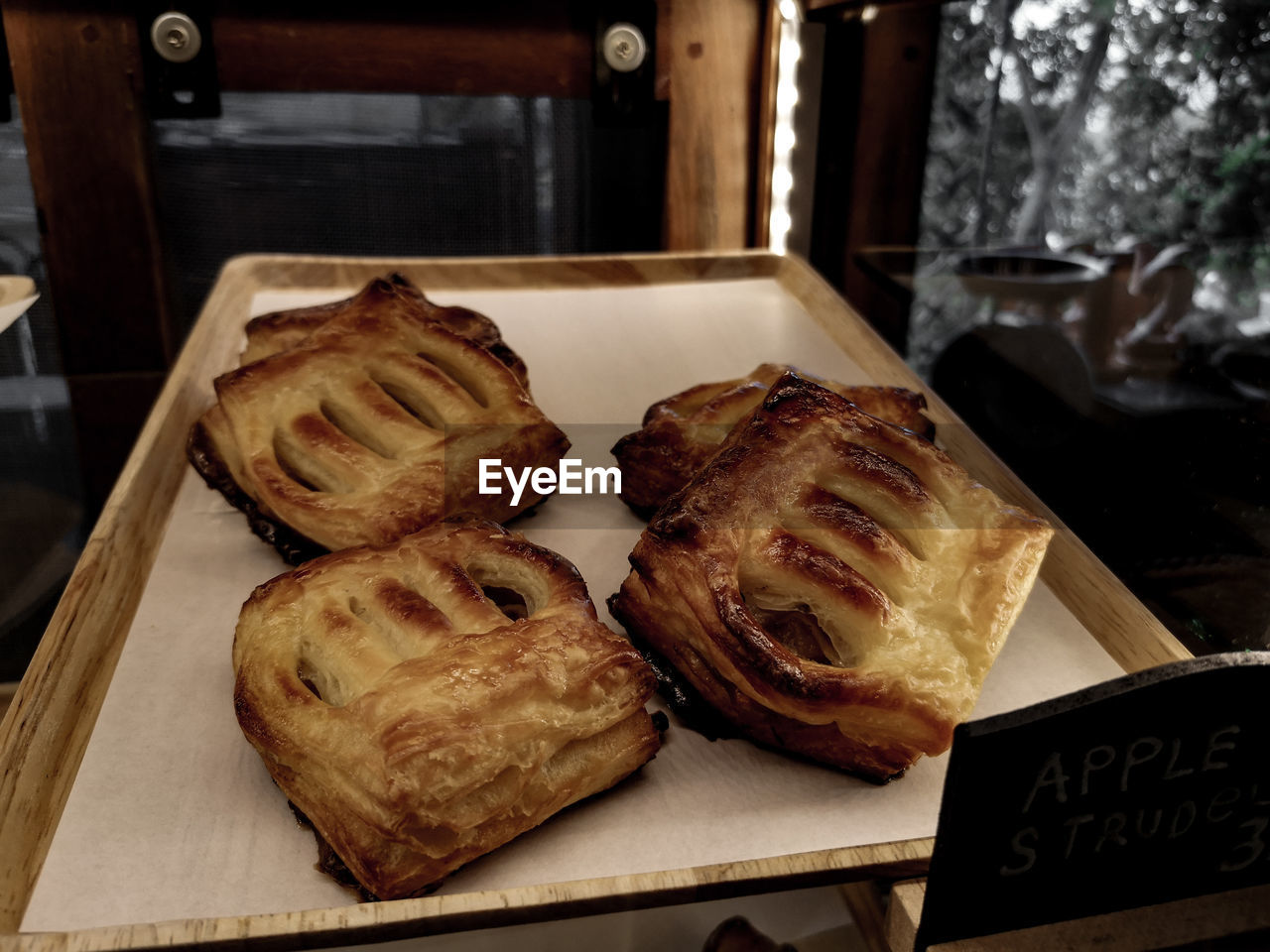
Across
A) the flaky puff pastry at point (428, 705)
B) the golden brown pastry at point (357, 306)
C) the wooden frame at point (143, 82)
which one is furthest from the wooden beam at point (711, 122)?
the flaky puff pastry at point (428, 705)

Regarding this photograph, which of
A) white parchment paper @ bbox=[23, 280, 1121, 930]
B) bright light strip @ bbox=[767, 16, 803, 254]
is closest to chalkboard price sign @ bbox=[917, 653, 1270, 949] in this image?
white parchment paper @ bbox=[23, 280, 1121, 930]

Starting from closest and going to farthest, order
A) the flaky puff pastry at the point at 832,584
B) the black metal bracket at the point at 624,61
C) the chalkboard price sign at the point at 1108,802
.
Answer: the chalkboard price sign at the point at 1108,802 → the flaky puff pastry at the point at 832,584 → the black metal bracket at the point at 624,61

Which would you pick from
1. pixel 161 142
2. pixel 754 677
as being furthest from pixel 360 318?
pixel 754 677

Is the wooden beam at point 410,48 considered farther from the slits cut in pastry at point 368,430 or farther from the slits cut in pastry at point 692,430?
the slits cut in pastry at point 692,430

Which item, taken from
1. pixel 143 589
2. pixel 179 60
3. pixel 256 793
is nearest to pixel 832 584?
pixel 256 793

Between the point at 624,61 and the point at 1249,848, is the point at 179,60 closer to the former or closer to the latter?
the point at 624,61

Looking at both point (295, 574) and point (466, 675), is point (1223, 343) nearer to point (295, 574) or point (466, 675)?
point (466, 675)
